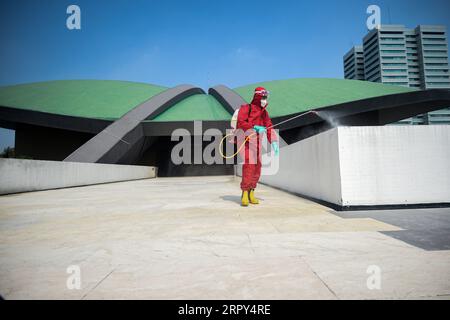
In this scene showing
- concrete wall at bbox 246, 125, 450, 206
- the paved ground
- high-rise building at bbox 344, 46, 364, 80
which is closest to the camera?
the paved ground

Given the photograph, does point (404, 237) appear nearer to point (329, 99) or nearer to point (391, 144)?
point (391, 144)

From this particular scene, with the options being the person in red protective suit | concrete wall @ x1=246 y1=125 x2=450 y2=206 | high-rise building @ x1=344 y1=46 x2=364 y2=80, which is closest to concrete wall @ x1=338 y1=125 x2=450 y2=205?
concrete wall @ x1=246 y1=125 x2=450 y2=206

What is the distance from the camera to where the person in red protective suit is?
15.0 feet

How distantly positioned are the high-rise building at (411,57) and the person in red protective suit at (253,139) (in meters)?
138

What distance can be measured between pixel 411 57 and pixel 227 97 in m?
137

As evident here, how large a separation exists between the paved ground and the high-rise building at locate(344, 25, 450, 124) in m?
140

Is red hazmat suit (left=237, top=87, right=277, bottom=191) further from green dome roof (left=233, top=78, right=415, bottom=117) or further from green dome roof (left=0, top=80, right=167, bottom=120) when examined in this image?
green dome roof (left=0, top=80, right=167, bottom=120)

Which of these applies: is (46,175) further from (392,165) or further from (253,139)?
(392,165)

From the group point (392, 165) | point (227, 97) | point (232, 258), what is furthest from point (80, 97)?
point (232, 258)

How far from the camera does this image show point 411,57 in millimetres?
122500

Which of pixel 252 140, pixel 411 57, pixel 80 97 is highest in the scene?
pixel 411 57

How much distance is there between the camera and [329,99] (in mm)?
26375

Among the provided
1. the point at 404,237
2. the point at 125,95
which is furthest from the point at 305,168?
the point at 125,95
